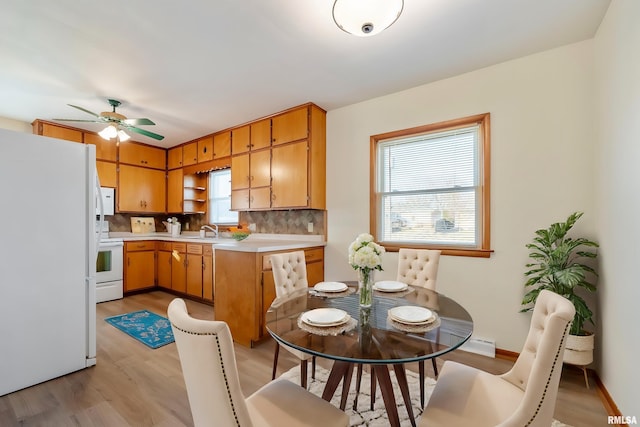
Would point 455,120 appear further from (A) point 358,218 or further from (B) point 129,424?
(B) point 129,424

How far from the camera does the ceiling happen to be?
1942 millimetres

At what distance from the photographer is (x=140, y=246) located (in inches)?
191

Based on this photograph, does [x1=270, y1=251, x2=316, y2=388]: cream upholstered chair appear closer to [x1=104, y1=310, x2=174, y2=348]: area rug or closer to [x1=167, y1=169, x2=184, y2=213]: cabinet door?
[x1=104, y1=310, x2=174, y2=348]: area rug

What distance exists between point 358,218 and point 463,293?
4.43 ft

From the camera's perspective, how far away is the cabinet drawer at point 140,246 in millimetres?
4695

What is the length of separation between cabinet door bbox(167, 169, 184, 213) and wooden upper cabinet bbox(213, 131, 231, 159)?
1145 mm

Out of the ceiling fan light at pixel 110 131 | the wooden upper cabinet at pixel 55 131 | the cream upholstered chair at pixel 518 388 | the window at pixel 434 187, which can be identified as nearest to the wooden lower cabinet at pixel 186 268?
the ceiling fan light at pixel 110 131

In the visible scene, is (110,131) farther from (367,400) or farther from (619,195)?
(619,195)

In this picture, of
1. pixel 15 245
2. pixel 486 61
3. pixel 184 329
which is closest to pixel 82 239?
pixel 15 245

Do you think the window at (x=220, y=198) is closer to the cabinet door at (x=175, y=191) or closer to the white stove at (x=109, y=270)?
the cabinet door at (x=175, y=191)

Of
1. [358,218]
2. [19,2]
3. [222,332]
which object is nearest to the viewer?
[222,332]

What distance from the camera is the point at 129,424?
5.65 ft

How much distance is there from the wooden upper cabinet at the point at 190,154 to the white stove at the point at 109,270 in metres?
1.68

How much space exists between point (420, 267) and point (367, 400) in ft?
3.58
